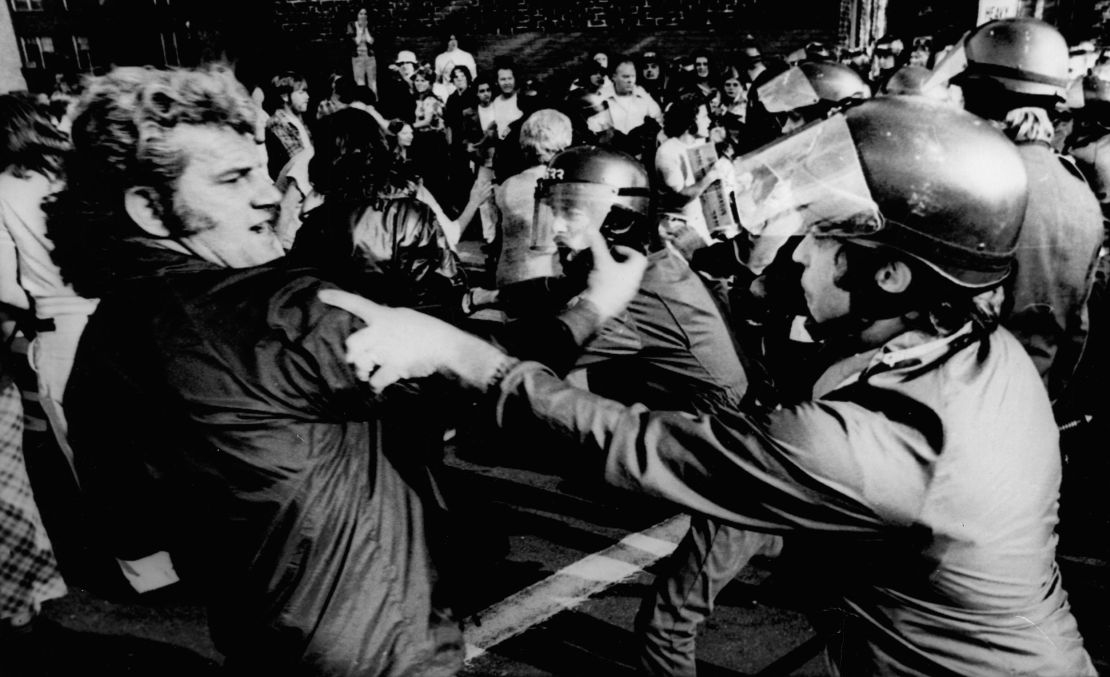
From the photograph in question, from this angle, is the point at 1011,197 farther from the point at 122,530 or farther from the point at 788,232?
the point at 122,530

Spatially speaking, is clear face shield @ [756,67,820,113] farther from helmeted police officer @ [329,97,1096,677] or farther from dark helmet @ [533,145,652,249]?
helmeted police officer @ [329,97,1096,677]

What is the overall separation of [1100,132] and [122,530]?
18.8ft

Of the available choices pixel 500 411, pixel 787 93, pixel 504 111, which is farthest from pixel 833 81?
pixel 504 111

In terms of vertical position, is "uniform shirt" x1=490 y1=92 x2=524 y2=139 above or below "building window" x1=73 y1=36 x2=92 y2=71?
below

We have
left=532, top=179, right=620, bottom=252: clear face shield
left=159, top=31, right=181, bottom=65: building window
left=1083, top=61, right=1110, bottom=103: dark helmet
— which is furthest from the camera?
left=159, top=31, right=181, bottom=65: building window

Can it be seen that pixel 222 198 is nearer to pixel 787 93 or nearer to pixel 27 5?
pixel 787 93

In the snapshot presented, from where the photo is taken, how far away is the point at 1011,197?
160 centimetres

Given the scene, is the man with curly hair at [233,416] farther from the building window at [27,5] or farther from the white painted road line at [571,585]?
the building window at [27,5]

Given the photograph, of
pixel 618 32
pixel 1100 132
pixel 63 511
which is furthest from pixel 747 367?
pixel 618 32

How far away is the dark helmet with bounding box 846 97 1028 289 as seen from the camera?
1583 millimetres

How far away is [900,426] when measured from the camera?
146 centimetres

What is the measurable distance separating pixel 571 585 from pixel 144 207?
2.90 metres

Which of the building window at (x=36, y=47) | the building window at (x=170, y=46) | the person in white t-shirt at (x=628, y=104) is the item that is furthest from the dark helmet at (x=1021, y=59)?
the building window at (x=36, y=47)

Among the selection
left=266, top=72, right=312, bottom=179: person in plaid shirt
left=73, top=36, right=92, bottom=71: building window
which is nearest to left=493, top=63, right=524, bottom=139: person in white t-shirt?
left=266, top=72, right=312, bottom=179: person in plaid shirt
